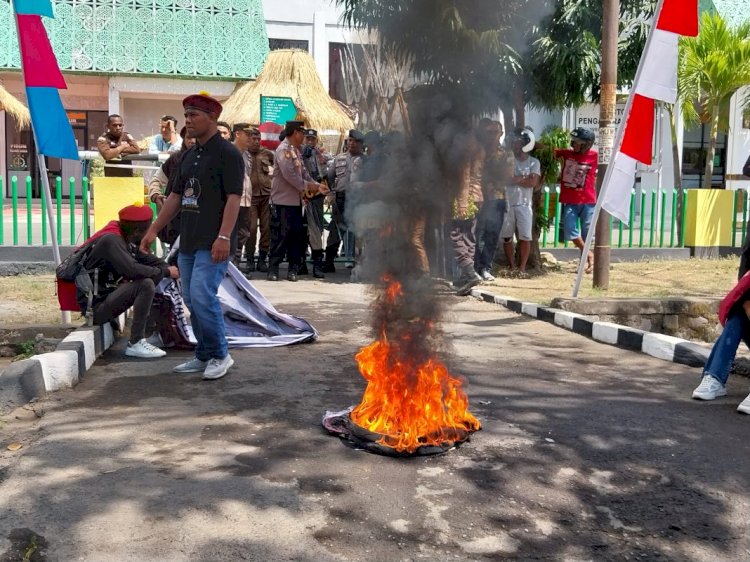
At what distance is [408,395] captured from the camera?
4.38 metres

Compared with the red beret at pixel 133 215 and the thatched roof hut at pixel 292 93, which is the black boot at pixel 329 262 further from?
the thatched roof hut at pixel 292 93

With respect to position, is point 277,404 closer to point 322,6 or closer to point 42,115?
point 42,115

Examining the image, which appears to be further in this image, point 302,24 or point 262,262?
point 302,24

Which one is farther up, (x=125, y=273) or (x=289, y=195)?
(x=289, y=195)

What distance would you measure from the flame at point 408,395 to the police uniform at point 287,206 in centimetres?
A: 647

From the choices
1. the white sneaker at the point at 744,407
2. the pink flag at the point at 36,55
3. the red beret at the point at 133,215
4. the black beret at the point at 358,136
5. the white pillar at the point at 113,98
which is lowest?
the white sneaker at the point at 744,407

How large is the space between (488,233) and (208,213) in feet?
19.3

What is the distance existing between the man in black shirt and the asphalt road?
42cm

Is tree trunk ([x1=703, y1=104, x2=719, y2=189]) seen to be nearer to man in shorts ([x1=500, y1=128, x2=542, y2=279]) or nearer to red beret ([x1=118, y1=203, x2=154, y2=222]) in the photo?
man in shorts ([x1=500, y1=128, x2=542, y2=279])

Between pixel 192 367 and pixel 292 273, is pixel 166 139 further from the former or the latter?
pixel 192 367

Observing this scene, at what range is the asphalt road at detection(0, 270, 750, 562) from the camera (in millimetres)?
3242

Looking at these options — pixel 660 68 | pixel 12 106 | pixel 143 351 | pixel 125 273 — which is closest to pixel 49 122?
pixel 125 273

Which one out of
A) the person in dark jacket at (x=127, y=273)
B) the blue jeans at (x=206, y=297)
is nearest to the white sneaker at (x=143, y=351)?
the person in dark jacket at (x=127, y=273)

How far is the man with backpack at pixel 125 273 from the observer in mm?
6250
